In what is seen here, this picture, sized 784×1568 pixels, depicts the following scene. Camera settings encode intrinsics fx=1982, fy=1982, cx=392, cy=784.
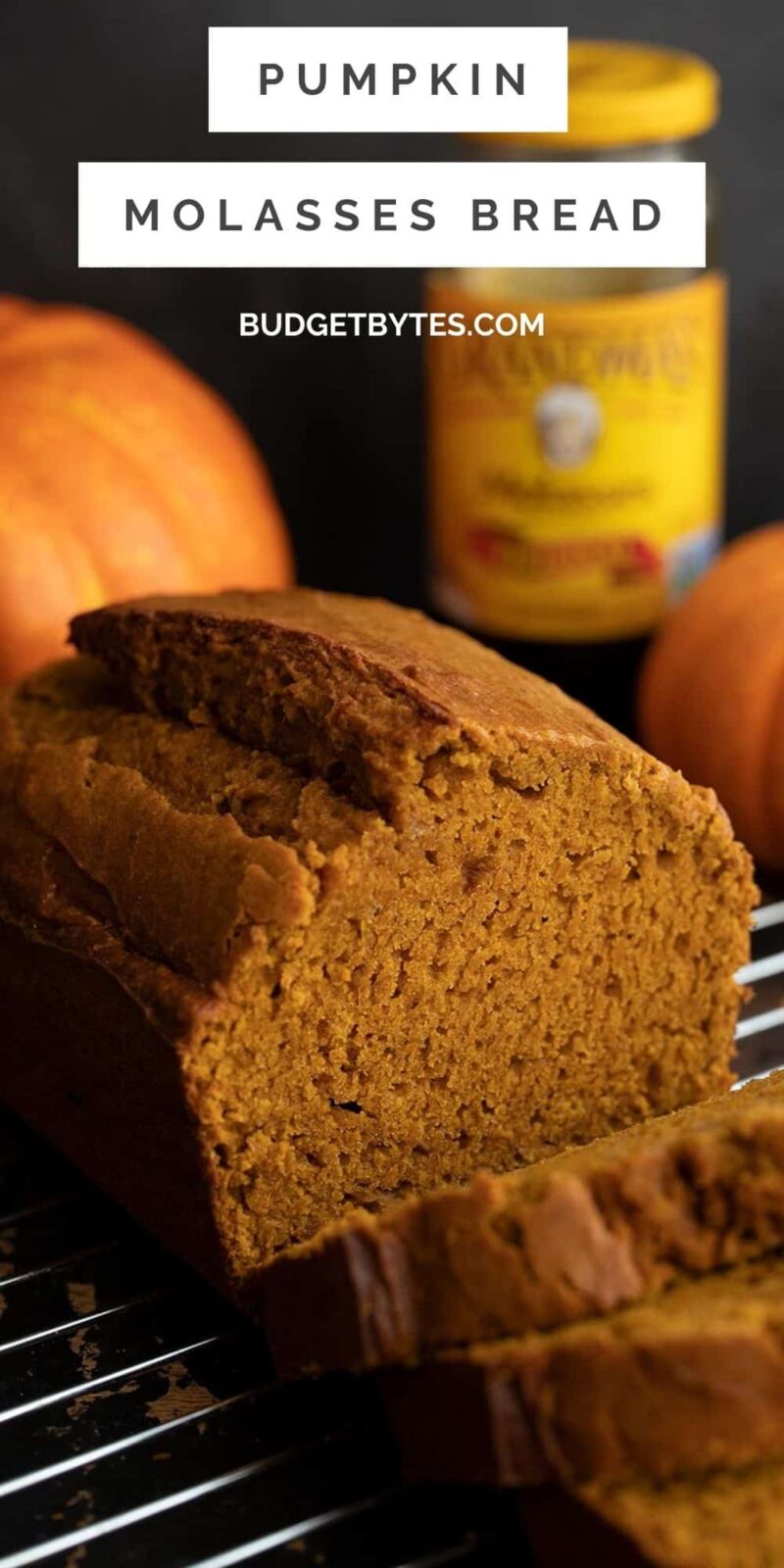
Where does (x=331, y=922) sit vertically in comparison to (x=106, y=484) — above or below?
below

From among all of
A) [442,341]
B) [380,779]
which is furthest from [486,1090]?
[442,341]

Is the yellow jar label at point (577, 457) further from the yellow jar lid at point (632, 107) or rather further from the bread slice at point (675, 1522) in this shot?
the bread slice at point (675, 1522)

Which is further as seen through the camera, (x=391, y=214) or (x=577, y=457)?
(x=391, y=214)

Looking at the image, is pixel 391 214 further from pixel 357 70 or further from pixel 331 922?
pixel 331 922

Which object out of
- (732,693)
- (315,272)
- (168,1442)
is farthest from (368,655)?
(315,272)

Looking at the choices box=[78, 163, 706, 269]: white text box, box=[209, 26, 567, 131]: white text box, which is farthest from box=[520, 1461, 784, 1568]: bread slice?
box=[209, 26, 567, 131]: white text box
